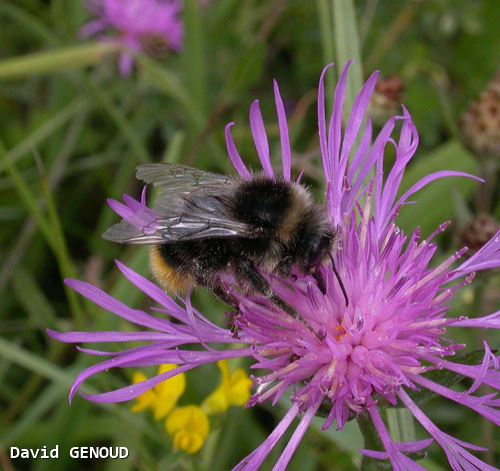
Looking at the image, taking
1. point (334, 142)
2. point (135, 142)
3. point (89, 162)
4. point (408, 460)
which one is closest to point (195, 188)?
point (334, 142)

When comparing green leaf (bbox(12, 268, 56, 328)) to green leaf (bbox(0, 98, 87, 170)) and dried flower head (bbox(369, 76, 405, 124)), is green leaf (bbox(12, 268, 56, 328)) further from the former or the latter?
dried flower head (bbox(369, 76, 405, 124))

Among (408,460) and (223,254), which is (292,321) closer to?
(223,254)

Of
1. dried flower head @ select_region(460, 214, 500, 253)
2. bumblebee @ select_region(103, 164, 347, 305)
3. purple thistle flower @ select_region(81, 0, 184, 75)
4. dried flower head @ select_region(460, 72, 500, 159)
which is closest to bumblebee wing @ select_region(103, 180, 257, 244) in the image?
bumblebee @ select_region(103, 164, 347, 305)

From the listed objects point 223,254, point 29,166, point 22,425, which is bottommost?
point 22,425

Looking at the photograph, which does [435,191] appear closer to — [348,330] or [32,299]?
[348,330]

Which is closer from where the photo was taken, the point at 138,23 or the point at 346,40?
the point at 346,40

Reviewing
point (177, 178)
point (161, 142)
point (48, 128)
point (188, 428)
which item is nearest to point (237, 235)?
point (177, 178)
